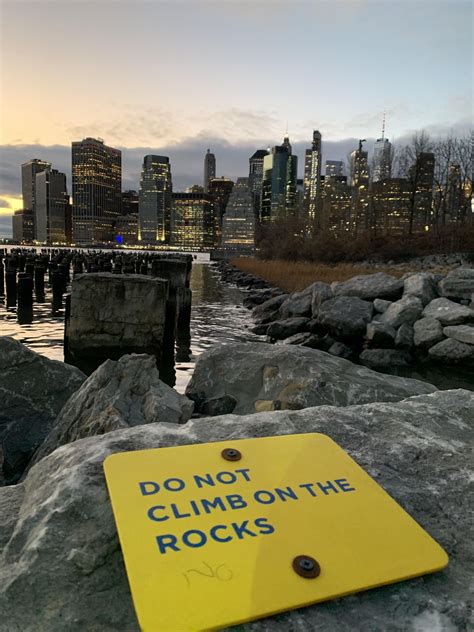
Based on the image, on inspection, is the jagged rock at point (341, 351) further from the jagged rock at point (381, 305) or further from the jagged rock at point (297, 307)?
the jagged rock at point (297, 307)

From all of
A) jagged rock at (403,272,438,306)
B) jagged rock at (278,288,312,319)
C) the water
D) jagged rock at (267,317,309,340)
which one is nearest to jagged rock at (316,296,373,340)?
jagged rock at (267,317,309,340)

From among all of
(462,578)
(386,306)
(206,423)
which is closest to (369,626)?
(462,578)

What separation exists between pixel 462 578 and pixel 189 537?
952 mm

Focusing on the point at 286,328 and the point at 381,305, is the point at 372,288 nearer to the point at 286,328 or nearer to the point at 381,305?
the point at 381,305

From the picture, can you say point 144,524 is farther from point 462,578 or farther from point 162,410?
point 162,410

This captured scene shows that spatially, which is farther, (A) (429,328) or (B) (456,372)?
(A) (429,328)

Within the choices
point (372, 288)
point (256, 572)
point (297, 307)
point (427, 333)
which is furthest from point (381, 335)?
point (256, 572)

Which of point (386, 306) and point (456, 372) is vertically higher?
point (386, 306)

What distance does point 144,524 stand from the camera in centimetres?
157

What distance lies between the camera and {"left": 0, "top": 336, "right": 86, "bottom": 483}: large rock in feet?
15.3

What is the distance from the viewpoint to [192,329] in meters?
14.8

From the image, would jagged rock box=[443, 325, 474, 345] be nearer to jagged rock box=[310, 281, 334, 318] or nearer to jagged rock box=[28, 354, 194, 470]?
jagged rock box=[310, 281, 334, 318]

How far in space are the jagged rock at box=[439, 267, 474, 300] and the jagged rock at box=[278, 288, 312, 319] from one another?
14.2 feet

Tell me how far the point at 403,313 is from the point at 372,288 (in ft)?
9.09
